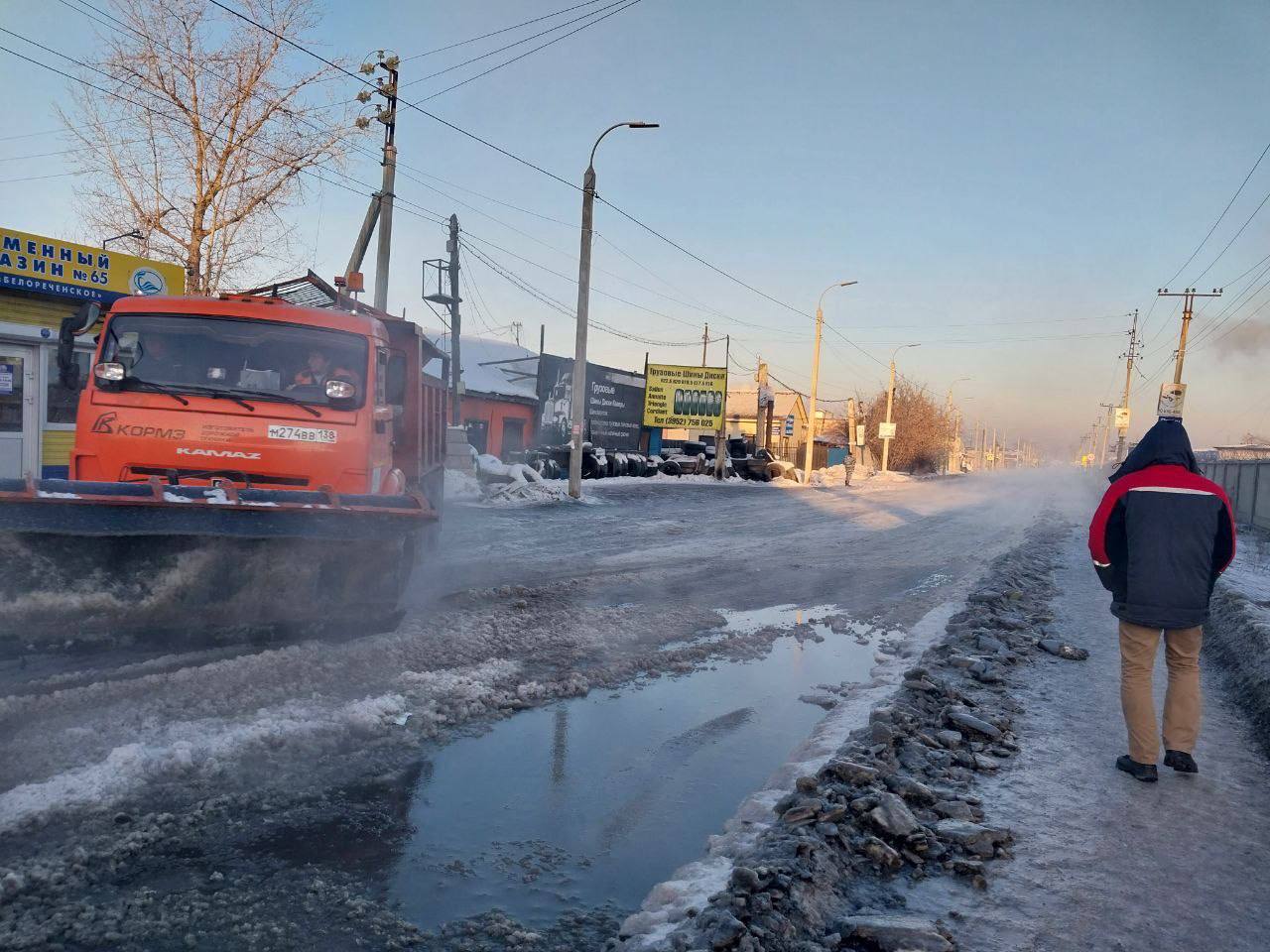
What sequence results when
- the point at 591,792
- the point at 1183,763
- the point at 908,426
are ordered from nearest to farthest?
1. the point at 591,792
2. the point at 1183,763
3. the point at 908,426

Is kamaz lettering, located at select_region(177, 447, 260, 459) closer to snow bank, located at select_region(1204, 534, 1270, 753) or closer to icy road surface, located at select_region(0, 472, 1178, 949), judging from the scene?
icy road surface, located at select_region(0, 472, 1178, 949)

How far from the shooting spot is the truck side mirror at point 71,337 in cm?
628

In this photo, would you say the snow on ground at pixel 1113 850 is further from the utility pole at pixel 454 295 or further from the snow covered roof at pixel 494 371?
the snow covered roof at pixel 494 371

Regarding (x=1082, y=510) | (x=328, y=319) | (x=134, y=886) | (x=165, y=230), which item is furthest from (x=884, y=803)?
(x=1082, y=510)

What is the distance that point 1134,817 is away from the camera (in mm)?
A: 3895

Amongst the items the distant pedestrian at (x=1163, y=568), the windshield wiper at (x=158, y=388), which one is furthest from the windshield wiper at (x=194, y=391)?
the distant pedestrian at (x=1163, y=568)

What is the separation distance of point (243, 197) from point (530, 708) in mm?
21519

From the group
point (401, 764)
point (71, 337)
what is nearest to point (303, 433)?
point (71, 337)

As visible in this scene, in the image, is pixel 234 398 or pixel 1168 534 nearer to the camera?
pixel 1168 534

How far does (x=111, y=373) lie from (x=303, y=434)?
1418mm

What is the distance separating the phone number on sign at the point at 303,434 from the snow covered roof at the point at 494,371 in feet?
93.4

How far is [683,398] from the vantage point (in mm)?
37844

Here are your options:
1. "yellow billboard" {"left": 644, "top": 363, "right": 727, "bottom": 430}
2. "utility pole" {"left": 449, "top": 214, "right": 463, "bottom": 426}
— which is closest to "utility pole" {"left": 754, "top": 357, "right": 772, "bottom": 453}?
"yellow billboard" {"left": 644, "top": 363, "right": 727, "bottom": 430}

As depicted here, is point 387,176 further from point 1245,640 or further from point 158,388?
point 1245,640
